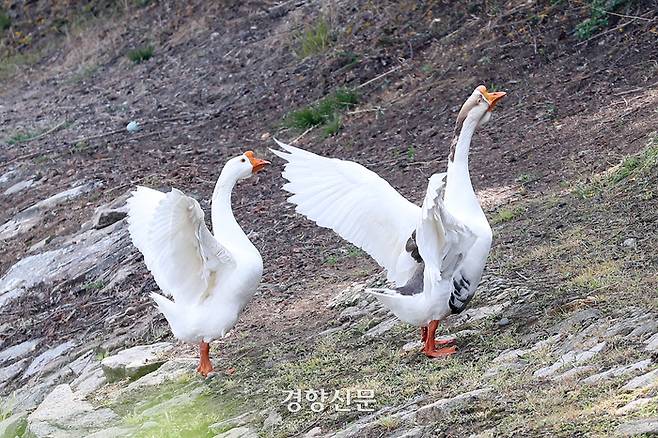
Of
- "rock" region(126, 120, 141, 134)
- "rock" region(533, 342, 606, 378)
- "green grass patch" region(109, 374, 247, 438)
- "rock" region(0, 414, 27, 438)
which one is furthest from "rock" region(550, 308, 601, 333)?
"rock" region(126, 120, 141, 134)

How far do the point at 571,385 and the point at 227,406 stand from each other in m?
2.19

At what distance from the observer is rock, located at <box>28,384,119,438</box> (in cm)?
710

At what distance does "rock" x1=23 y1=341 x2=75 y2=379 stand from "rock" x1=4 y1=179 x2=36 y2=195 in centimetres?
455

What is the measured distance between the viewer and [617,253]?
7402 millimetres

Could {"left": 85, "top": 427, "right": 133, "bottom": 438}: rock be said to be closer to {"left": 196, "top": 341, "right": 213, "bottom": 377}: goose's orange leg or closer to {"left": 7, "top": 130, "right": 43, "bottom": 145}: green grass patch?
{"left": 196, "top": 341, "right": 213, "bottom": 377}: goose's orange leg

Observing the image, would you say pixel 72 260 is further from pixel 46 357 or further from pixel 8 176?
pixel 8 176

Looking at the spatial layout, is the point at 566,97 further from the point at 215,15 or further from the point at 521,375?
the point at 215,15

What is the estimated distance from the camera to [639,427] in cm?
470

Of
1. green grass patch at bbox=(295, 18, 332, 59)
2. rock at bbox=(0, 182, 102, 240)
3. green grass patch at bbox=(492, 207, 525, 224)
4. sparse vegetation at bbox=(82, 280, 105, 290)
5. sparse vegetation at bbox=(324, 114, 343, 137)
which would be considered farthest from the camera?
green grass patch at bbox=(295, 18, 332, 59)

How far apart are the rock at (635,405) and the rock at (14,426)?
13.8 feet

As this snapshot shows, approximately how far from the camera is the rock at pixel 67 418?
710 centimetres

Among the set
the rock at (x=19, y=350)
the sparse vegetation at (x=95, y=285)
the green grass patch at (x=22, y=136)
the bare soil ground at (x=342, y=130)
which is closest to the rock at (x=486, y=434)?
the bare soil ground at (x=342, y=130)

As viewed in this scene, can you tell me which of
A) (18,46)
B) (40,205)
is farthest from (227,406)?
(18,46)

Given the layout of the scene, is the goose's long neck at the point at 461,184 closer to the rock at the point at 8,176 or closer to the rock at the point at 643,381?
the rock at the point at 643,381
